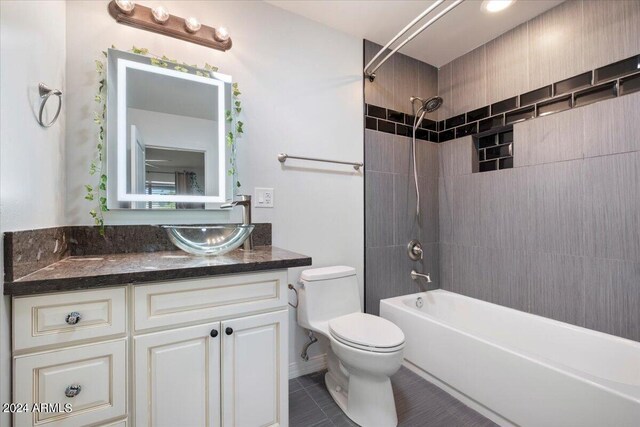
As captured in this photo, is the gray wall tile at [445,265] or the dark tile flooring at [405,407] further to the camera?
the gray wall tile at [445,265]

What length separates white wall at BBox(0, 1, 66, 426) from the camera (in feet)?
2.55

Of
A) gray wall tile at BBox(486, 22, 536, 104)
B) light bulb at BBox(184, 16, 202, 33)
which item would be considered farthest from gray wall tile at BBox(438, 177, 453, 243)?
light bulb at BBox(184, 16, 202, 33)

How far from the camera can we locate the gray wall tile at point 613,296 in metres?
1.40

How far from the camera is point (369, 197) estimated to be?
6.67ft

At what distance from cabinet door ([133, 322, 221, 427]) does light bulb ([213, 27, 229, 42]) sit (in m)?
1.47

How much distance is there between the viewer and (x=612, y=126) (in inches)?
57.9

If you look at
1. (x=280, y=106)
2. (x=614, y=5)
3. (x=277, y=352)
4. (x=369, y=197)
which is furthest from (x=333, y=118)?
(x=614, y=5)

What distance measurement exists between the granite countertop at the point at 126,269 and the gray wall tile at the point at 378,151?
1.15 meters

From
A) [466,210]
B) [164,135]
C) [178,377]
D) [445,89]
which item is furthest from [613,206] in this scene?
[164,135]

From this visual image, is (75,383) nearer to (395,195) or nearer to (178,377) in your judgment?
(178,377)

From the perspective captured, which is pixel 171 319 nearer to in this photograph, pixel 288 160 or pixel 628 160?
pixel 288 160

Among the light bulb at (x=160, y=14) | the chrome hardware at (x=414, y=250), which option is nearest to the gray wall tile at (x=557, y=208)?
the chrome hardware at (x=414, y=250)

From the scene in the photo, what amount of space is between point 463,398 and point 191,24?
8.29 feet

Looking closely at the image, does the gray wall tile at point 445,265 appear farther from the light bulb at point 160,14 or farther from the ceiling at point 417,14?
the light bulb at point 160,14
